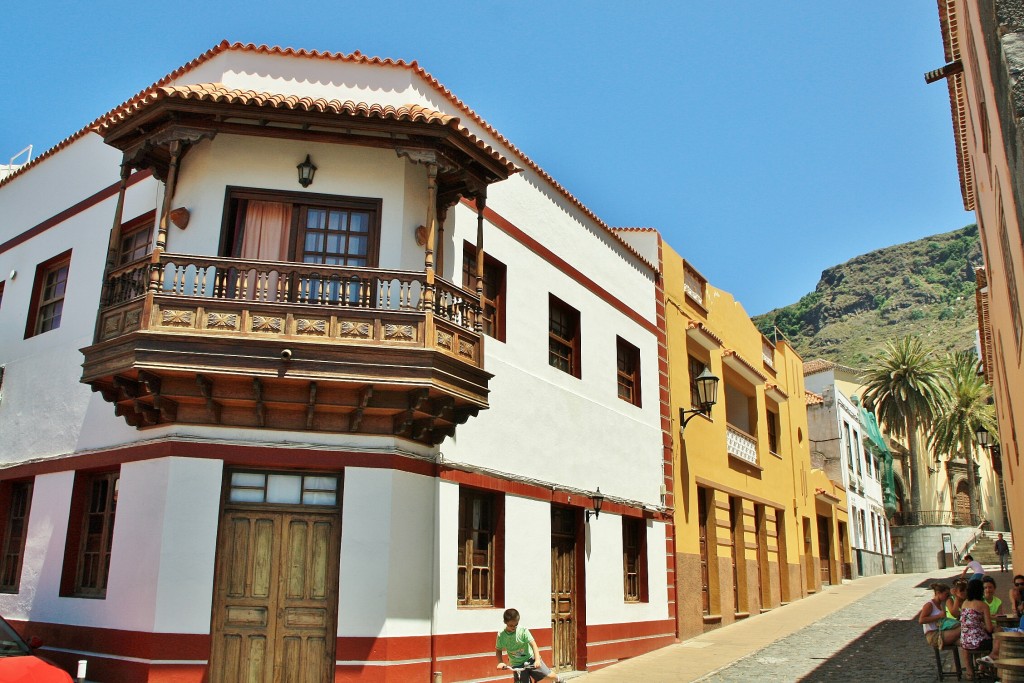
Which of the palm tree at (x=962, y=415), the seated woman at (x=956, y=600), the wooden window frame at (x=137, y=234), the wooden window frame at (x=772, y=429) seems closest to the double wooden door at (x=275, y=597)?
the wooden window frame at (x=137, y=234)

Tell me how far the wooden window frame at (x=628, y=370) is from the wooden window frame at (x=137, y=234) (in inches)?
338

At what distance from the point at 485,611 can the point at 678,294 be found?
33.0 ft

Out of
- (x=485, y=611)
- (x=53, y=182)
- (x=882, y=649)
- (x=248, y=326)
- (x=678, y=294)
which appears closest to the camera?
(x=248, y=326)

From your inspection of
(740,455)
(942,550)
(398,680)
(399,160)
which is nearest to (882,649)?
(740,455)

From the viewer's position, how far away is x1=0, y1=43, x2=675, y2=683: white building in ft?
32.7

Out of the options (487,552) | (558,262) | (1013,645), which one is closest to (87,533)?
(487,552)

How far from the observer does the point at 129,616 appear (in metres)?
10.0

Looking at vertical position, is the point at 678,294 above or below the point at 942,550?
above

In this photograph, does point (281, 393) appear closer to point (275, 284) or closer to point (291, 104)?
point (275, 284)

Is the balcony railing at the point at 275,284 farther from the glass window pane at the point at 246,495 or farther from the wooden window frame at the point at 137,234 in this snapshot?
the glass window pane at the point at 246,495

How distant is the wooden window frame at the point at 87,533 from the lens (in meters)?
11.0

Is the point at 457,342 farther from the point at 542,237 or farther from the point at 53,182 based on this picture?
the point at 53,182

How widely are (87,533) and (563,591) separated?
7055 mm

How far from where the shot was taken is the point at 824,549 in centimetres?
3234
